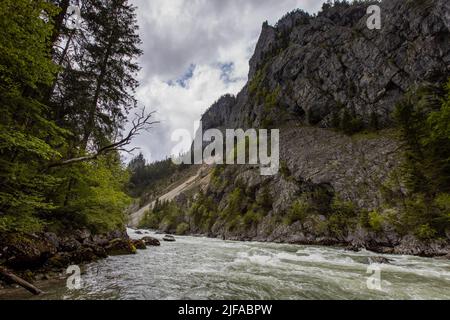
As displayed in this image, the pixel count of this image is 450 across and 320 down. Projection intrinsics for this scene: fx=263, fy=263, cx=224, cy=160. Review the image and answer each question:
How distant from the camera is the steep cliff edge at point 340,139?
31391 mm

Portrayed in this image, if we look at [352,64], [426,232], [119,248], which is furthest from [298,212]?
[352,64]

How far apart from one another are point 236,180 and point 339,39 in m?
40.4

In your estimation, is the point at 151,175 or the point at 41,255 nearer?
the point at 41,255

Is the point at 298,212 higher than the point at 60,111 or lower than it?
lower

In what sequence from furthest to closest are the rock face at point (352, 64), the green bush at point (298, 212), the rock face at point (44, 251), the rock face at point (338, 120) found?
the rock face at point (352, 64)
the green bush at point (298, 212)
the rock face at point (338, 120)
the rock face at point (44, 251)

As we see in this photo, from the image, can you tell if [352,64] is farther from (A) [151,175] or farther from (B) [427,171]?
(A) [151,175]

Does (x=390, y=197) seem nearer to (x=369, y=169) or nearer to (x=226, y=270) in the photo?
(x=369, y=169)

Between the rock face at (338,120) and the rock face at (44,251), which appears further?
the rock face at (338,120)

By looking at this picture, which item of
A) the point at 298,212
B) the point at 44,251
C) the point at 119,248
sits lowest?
the point at 119,248

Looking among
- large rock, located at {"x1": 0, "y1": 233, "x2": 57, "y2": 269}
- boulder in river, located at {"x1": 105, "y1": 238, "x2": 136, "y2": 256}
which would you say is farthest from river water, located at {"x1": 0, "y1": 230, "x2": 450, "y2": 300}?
boulder in river, located at {"x1": 105, "y1": 238, "x2": 136, "y2": 256}

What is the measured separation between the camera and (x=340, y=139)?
156ft

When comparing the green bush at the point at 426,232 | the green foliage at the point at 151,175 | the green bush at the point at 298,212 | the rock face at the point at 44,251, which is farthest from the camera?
the green foliage at the point at 151,175

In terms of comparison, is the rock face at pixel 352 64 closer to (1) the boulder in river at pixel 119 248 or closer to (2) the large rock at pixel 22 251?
(1) the boulder in river at pixel 119 248

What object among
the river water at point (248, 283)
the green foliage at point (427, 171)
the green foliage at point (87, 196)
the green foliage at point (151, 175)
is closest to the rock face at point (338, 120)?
the green foliage at point (427, 171)
